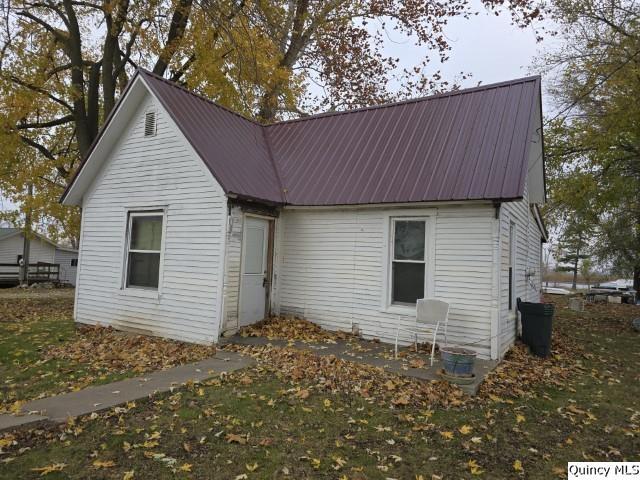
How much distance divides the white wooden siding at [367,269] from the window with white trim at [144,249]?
2.74 metres

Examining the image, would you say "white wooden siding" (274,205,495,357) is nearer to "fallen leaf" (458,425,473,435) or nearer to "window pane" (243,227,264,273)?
"window pane" (243,227,264,273)

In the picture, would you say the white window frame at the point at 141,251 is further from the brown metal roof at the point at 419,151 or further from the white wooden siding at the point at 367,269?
the brown metal roof at the point at 419,151

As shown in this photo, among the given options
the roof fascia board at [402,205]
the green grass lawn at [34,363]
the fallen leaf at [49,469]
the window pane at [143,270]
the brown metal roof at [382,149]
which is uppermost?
the brown metal roof at [382,149]

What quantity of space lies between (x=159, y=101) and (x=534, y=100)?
7990 mm

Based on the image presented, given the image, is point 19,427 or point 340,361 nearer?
point 19,427

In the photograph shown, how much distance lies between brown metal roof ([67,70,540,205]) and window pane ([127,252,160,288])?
9.21 feet

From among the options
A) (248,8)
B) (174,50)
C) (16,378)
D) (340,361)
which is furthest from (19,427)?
(174,50)

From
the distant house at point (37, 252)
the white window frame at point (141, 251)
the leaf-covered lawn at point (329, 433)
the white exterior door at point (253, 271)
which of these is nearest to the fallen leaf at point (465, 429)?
the leaf-covered lawn at point (329, 433)

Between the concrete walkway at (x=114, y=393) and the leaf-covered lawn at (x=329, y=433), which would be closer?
the leaf-covered lawn at (x=329, y=433)

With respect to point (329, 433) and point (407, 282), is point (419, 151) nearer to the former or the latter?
point (407, 282)

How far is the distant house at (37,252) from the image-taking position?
36.4m

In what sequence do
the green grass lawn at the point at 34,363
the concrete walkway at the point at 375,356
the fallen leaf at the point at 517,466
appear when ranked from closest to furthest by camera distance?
the fallen leaf at the point at 517,466 < the green grass lawn at the point at 34,363 < the concrete walkway at the point at 375,356

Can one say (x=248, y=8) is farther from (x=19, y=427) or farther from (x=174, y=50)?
(x=174, y=50)

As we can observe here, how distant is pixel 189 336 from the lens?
29.0ft
